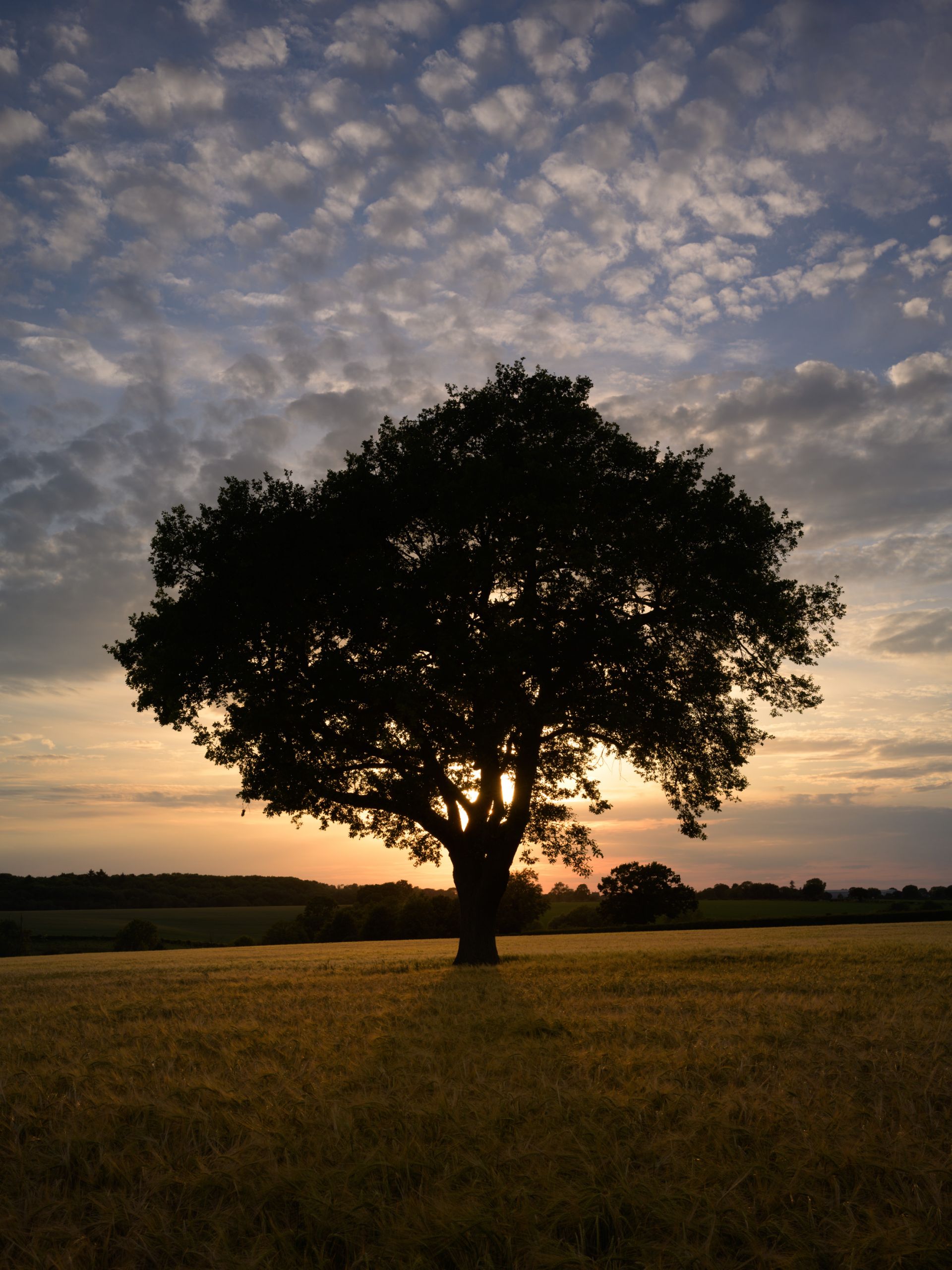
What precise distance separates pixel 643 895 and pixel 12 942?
Result: 189ft

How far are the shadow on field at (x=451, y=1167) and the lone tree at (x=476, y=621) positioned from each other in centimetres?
1269

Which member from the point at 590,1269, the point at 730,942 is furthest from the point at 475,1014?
the point at 730,942

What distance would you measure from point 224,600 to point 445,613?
5.54 meters

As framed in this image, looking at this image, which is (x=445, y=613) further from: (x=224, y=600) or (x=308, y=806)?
(x=308, y=806)

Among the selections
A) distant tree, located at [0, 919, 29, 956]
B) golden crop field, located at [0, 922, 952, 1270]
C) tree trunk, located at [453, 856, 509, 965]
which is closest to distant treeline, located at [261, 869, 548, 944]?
distant tree, located at [0, 919, 29, 956]

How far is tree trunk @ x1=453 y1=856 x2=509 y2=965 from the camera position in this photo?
73.4ft

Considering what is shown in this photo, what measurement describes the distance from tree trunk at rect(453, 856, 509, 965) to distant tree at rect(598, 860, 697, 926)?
54948 mm

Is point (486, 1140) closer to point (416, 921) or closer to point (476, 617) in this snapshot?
point (476, 617)

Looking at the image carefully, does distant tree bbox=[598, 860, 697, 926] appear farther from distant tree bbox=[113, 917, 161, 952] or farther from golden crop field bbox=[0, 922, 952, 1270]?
golden crop field bbox=[0, 922, 952, 1270]

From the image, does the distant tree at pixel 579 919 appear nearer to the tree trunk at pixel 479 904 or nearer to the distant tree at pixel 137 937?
the distant tree at pixel 137 937

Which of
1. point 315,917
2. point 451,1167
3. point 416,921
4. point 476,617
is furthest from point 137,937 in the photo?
point 451,1167

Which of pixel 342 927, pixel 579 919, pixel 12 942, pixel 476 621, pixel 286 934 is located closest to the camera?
pixel 476 621

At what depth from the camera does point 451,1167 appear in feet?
13.9

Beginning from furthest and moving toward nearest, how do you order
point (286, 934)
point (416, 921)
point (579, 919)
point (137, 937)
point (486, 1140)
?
point (579, 919), point (286, 934), point (416, 921), point (137, 937), point (486, 1140)
